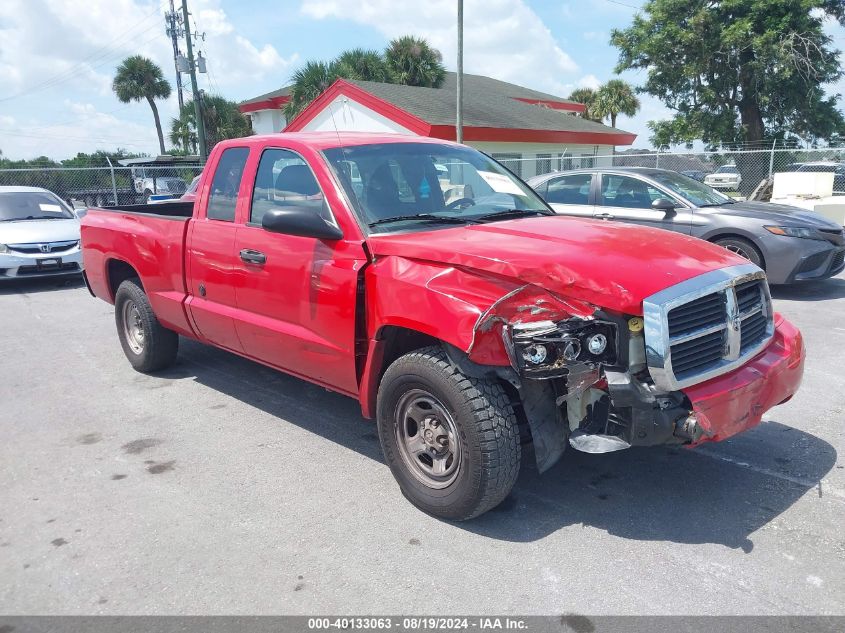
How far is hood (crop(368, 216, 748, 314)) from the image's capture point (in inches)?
123

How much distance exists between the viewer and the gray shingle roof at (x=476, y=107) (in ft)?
77.9

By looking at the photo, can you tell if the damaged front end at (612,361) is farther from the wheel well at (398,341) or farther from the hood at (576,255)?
the wheel well at (398,341)

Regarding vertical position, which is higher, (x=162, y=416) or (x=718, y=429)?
(x=718, y=429)

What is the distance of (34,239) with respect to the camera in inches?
414

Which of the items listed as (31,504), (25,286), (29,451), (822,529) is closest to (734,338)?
(822,529)

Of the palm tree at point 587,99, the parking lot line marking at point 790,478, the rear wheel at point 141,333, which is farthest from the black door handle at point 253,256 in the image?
the palm tree at point 587,99

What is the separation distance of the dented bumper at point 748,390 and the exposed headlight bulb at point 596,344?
1.41 feet

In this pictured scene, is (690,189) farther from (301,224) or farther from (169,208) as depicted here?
(301,224)

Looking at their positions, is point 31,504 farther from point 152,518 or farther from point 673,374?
point 673,374

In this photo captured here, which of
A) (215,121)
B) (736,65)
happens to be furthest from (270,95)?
(736,65)

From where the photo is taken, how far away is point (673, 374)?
308cm

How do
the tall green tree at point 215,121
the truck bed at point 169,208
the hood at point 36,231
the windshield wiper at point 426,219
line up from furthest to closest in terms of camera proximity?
the tall green tree at point 215,121
the hood at point 36,231
the truck bed at point 169,208
the windshield wiper at point 426,219

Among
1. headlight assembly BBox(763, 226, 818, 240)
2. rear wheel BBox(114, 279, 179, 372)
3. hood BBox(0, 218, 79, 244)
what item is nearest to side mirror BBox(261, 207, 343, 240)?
rear wheel BBox(114, 279, 179, 372)

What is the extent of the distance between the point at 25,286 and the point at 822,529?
11.5 m
